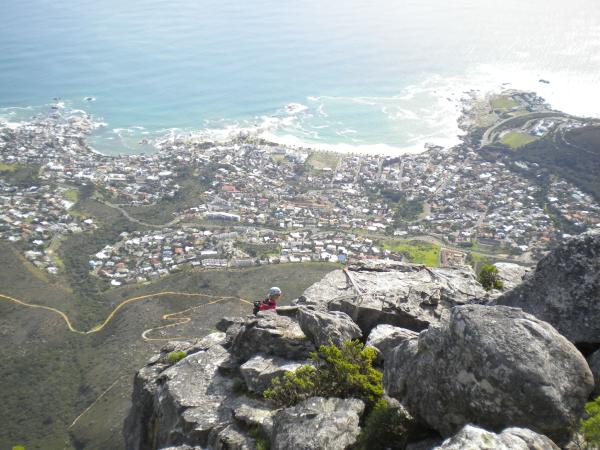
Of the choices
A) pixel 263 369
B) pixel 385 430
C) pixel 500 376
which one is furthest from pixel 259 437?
pixel 500 376

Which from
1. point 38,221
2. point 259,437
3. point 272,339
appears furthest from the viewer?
point 38,221

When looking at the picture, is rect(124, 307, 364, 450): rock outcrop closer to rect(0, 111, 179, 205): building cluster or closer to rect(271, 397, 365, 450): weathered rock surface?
rect(271, 397, 365, 450): weathered rock surface

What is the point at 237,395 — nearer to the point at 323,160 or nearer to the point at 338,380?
the point at 338,380

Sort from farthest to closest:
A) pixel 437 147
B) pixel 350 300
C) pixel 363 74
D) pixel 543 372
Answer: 1. pixel 363 74
2. pixel 437 147
3. pixel 350 300
4. pixel 543 372

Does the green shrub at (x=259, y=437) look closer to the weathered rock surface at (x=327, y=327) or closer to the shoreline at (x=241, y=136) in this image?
the weathered rock surface at (x=327, y=327)

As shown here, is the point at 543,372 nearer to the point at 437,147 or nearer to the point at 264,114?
the point at 437,147

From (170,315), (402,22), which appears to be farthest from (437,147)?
(402,22)
